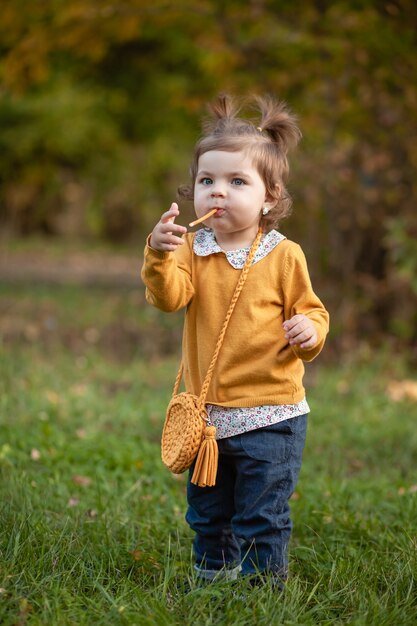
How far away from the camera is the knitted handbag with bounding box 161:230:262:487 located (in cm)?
259

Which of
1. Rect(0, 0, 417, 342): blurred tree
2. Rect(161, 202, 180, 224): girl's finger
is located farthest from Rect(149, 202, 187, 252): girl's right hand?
Rect(0, 0, 417, 342): blurred tree

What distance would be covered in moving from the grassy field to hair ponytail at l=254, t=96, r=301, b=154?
1.36 m

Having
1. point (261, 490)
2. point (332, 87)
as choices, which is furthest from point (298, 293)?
point (332, 87)

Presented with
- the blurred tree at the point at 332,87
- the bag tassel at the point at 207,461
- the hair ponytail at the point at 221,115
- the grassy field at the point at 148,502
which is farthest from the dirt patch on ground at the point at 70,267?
the bag tassel at the point at 207,461

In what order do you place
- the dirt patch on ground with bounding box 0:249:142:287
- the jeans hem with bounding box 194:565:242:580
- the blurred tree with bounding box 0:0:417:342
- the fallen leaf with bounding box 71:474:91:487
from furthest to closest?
the dirt patch on ground with bounding box 0:249:142:287, the blurred tree with bounding box 0:0:417:342, the fallen leaf with bounding box 71:474:91:487, the jeans hem with bounding box 194:565:242:580

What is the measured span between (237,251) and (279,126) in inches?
17.0

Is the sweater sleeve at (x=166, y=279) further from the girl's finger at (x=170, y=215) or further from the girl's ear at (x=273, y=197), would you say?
the girl's ear at (x=273, y=197)

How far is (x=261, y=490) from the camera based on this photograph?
8.63ft

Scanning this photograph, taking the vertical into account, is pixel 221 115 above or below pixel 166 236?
above

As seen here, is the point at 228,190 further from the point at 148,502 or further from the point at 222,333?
the point at 148,502

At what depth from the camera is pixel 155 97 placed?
18.6 meters

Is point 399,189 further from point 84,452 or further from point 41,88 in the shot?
point 41,88

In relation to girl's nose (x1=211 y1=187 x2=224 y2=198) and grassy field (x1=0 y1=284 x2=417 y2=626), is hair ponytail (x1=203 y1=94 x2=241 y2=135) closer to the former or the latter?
girl's nose (x1=211 y1=187 x2=224 y2=198)

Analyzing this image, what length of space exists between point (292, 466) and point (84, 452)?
1.79 meters
